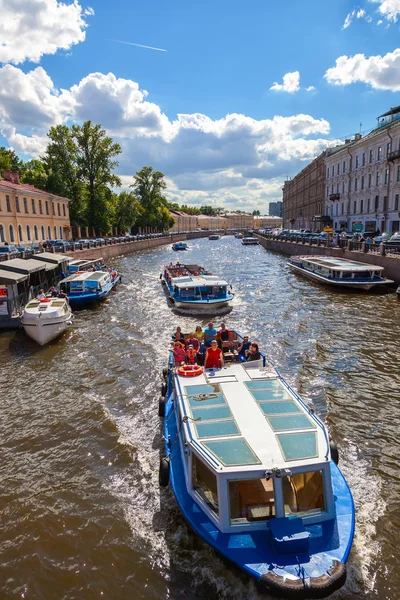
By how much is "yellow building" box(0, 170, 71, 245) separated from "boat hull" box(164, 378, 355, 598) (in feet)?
146

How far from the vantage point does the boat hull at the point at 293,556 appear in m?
5.42

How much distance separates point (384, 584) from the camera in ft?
21.2

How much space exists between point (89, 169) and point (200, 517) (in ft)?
212

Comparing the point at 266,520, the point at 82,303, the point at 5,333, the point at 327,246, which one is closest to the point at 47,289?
the point at 82,303

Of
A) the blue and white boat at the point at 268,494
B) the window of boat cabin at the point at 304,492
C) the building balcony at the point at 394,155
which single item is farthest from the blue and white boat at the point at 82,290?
the building balcony at the point at 394,155

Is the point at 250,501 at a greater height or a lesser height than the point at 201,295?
greater

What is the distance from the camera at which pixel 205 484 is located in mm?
6777

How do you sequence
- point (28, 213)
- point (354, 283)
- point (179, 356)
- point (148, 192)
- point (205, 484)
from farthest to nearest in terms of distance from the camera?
point (148, 192), point (28, 213), point (354, 283), point (179, 356), point (205, 484)

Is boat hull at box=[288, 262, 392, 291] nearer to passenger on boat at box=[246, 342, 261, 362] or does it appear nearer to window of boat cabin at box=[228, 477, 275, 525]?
passenger on boat at box=[246, 342, 261, 362]

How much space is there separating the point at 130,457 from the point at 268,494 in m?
4.44

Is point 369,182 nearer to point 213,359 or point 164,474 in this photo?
point 213,359

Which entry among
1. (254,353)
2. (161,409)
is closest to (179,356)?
(161,409)

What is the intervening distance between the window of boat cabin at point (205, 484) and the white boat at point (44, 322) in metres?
13.1

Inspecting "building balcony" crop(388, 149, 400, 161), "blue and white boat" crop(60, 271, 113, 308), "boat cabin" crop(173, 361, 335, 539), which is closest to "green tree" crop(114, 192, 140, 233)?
"building balcony" crop(388, 149, 400, 161)
